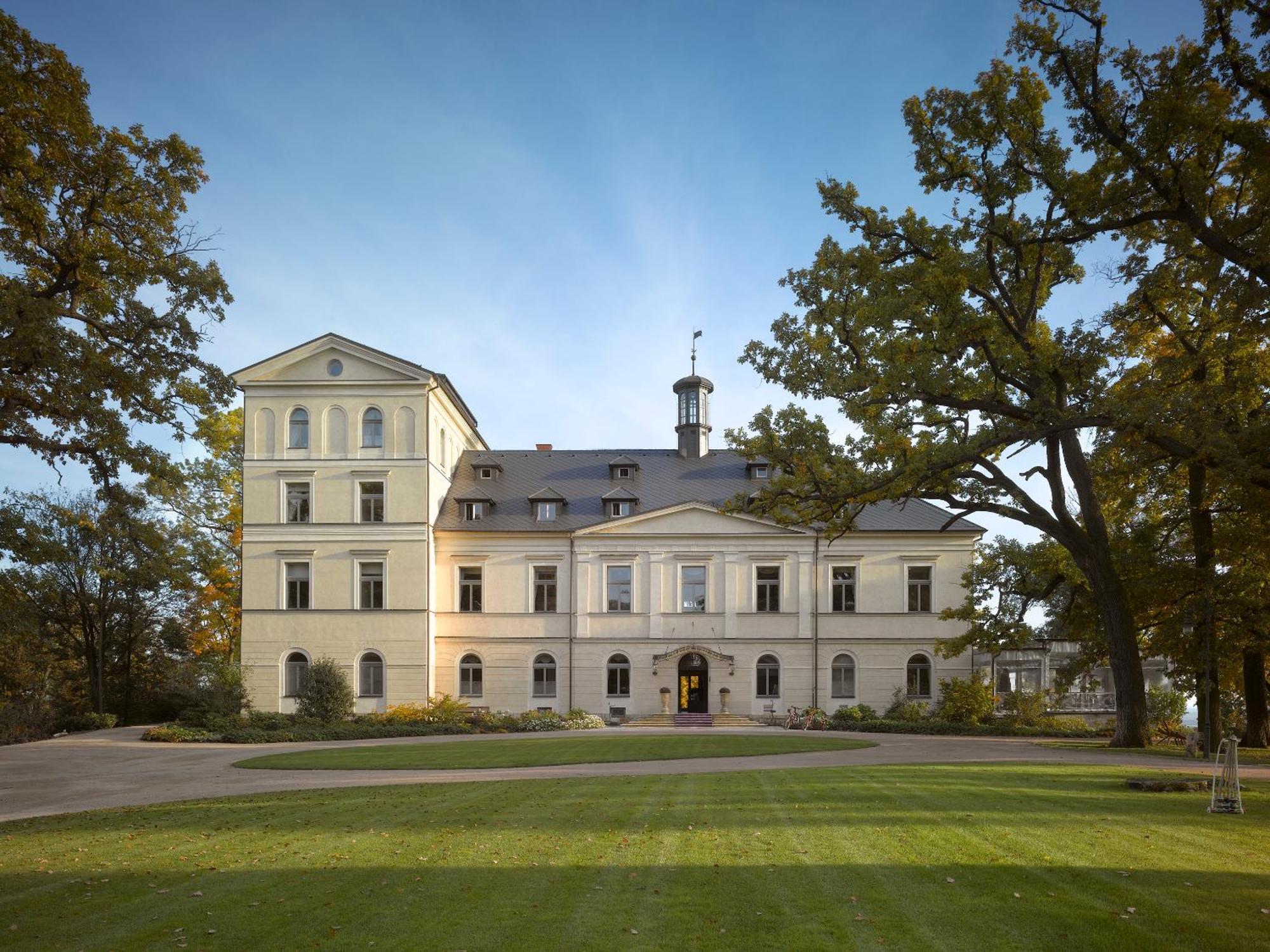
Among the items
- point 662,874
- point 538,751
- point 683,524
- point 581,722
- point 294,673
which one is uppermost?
point 683,524

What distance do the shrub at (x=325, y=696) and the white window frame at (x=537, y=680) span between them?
23.1ft

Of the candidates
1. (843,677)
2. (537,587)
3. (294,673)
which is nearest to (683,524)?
(537,587)

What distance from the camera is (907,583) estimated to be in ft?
127

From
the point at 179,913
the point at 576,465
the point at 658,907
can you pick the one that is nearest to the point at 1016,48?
the point at 658,907

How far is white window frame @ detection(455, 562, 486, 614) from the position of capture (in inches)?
1545

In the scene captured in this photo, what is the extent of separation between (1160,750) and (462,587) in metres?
25.7

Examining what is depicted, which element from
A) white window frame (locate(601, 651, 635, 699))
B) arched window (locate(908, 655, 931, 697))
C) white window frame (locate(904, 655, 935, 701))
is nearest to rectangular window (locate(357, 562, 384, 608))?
white window frame (locate(601, 651, 635, 699))

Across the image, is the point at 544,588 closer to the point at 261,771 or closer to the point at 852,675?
the point at 852,675

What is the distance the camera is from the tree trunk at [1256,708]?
25234 mm

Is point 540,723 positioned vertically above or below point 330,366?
below

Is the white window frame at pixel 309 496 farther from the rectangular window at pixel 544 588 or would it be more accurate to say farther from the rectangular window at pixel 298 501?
the rectangular window at pixel 544 588

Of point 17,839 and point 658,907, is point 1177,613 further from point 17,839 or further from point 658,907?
point 17,839

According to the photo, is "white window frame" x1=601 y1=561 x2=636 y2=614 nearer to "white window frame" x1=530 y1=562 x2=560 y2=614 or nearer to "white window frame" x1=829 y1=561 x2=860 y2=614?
"white window frame" x1=530 y1=562 x2=560 y2=614

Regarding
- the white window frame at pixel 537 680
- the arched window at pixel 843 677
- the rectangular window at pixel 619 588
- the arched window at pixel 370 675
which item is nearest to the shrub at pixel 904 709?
the arched window at pixel 843 677
